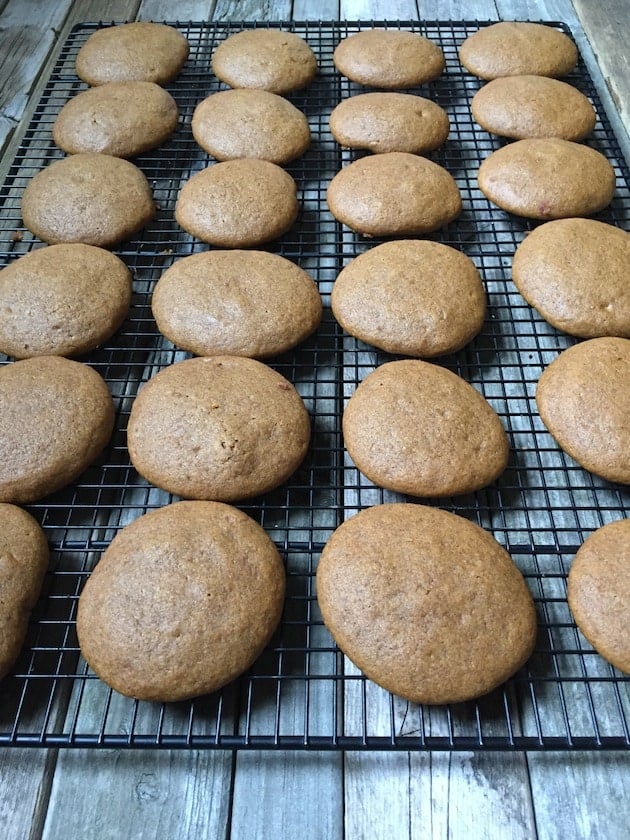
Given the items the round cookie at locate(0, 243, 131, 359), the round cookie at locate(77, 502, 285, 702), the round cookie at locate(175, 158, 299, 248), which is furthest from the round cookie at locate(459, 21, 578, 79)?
the round cookie at locate(77, 502, 285, 702)

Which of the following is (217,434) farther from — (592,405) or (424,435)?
(592,405)

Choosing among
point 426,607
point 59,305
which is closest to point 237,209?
point 59,305

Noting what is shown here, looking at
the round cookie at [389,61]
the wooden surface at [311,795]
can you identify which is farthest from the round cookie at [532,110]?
the wooden surface at [311,795]

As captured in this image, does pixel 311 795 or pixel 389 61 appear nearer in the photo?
pixel 311 795

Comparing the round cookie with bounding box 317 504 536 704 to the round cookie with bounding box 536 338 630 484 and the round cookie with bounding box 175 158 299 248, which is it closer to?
the round cookie with bounding box 536 338 630 484

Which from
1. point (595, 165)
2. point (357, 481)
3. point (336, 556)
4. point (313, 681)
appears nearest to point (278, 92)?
point (595, 165)

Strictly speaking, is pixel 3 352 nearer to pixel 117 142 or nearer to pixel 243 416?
pixel 243 416

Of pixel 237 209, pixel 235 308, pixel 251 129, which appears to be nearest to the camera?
pixel 235 308
